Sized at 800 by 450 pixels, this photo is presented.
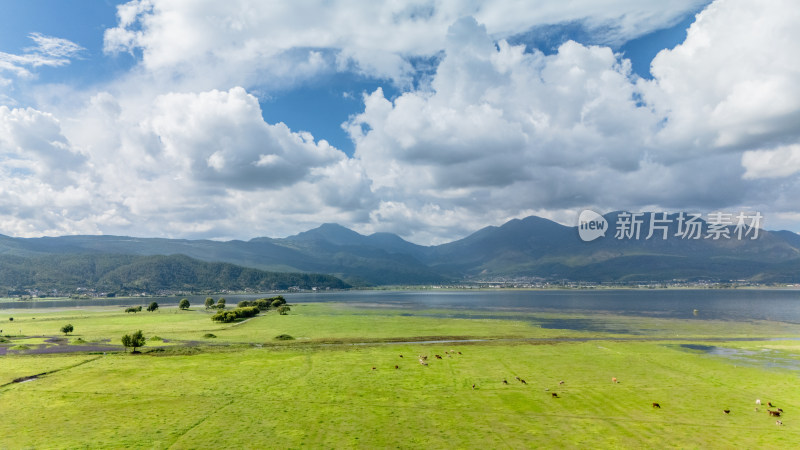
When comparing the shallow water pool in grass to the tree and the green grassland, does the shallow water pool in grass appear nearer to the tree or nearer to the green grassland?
the green grassland

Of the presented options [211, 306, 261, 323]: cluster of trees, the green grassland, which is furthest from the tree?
[211, 306, 261, 323]: cluster of trees

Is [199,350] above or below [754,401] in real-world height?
below

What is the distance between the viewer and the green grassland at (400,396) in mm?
31578

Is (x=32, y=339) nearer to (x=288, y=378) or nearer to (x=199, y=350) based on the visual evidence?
(x=199, y=350)

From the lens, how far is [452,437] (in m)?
31.5

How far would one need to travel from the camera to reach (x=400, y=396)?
4262 cm

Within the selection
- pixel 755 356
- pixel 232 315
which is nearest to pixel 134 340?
pixel 232 315

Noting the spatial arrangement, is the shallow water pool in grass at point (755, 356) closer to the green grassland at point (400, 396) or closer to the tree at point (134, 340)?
the green grassland at point (400, 396)

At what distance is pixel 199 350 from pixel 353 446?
176 ft

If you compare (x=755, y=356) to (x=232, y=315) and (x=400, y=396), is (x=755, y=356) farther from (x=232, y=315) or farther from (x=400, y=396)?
(x=232, y=315)

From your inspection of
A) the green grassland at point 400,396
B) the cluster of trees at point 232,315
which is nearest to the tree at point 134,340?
the green grassland at point 400,396

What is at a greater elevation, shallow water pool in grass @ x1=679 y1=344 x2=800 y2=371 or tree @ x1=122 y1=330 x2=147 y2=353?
shallow water pool in grass @ x1=679 y1=344 x2=800 y2=371

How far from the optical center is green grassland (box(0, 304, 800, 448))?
31.6 metres

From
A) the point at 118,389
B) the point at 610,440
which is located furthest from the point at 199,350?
the point at 610,440
